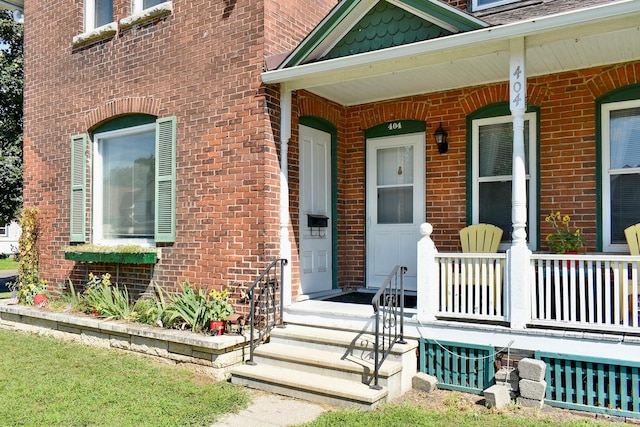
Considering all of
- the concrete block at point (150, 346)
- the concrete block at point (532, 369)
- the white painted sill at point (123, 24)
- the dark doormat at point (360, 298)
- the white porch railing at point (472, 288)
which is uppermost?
the white painted sill at point (123, 24)

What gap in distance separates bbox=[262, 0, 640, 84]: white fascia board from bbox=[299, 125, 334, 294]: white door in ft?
3.66

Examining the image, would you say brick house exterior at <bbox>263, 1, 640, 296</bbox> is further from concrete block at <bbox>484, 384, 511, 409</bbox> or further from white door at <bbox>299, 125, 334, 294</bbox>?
concrete block at <bbox>484, 384, 511, 409</bbox>

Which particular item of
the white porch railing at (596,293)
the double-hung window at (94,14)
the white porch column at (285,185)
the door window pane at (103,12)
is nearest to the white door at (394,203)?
the white porch column at (285,185)

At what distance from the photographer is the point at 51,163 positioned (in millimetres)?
8617

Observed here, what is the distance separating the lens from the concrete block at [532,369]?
4.69m

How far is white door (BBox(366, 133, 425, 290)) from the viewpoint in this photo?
23.8 ft

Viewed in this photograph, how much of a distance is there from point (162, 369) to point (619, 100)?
585 cm

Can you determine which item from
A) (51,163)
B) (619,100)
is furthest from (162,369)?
(619,100)

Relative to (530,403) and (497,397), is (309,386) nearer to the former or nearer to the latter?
(497,397)

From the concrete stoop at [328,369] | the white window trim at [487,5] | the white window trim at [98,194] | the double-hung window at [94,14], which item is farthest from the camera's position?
the double-hung window at [94,14]

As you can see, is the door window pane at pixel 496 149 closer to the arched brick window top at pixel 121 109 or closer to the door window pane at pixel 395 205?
Answer: the door window pane at pixel 395 205

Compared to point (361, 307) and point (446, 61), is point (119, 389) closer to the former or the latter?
point (361, 307)

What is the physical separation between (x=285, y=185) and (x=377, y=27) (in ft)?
6.86

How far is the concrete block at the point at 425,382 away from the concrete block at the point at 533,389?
848 mm
